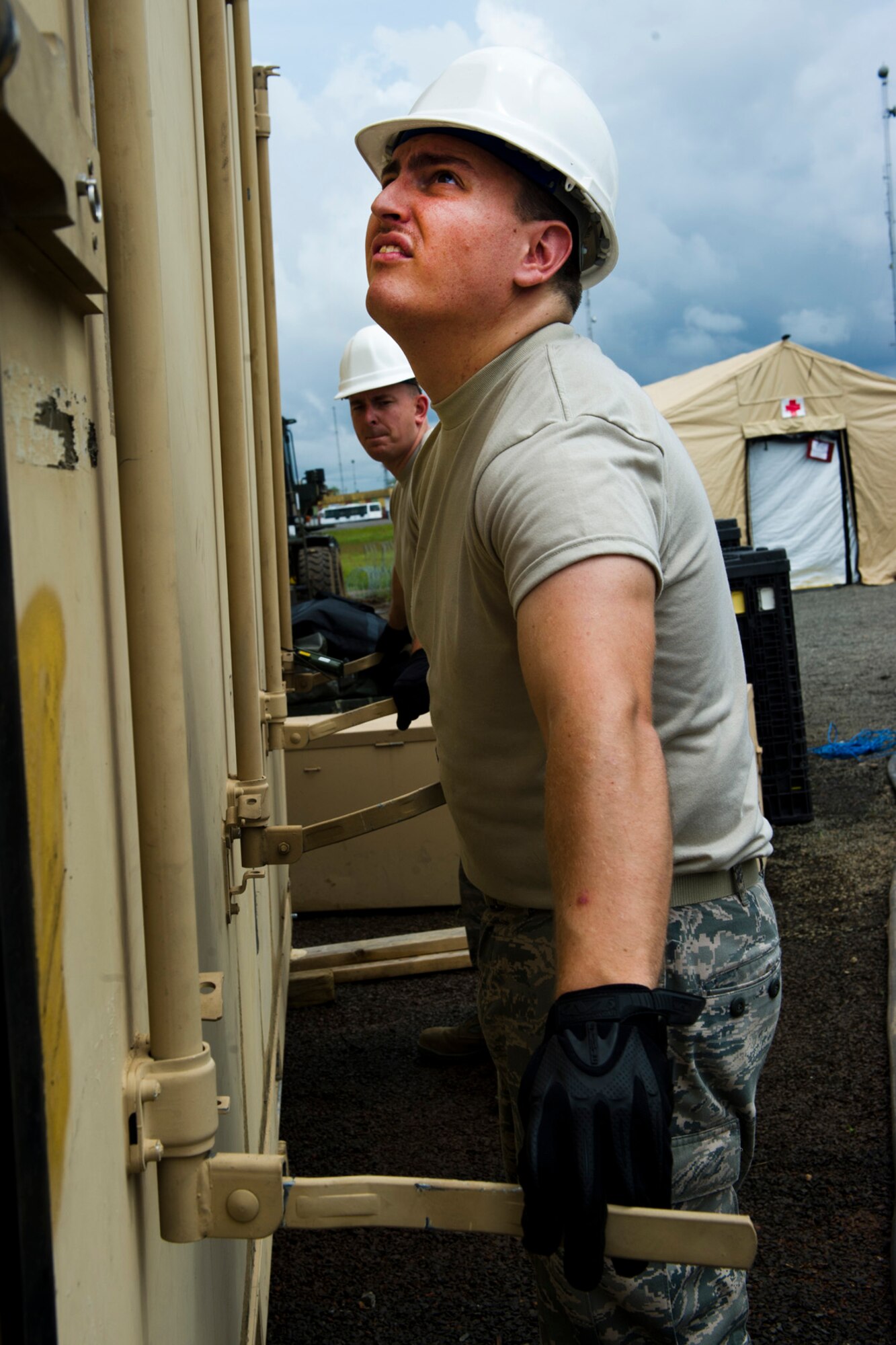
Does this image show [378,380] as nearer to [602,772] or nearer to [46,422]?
[602,772]

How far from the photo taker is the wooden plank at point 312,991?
4.42 meters

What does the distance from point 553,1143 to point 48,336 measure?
0.81m

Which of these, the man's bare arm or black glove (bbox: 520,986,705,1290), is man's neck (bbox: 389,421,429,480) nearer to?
the man's bare arm

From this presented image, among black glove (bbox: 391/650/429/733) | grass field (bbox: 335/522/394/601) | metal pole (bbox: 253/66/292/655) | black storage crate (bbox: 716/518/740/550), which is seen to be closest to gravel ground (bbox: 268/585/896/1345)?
black glove (bbox: 391/650/429/733)

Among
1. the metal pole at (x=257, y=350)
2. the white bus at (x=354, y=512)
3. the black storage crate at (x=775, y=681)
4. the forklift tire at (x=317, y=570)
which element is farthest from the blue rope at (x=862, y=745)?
the white bus at (x=354, y=512)

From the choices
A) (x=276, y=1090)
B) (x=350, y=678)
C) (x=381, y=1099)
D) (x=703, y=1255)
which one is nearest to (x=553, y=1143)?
(x=703, y=1255)

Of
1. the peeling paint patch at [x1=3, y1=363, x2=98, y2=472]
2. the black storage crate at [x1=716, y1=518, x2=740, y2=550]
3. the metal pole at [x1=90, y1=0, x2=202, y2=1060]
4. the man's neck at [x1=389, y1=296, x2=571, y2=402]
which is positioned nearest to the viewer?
the peeling paint patch at [x1=3, y1=363, x2=98, y2=472]

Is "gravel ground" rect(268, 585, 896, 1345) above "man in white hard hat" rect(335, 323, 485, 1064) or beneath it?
beneath

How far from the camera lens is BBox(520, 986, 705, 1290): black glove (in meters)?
1.07

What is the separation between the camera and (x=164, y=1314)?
1.10 metres

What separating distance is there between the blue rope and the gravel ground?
179 cm

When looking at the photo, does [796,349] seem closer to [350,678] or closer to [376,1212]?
[350,678]

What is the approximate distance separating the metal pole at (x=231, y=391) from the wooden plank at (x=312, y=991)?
261 centimetres

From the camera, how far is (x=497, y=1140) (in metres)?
3.38
